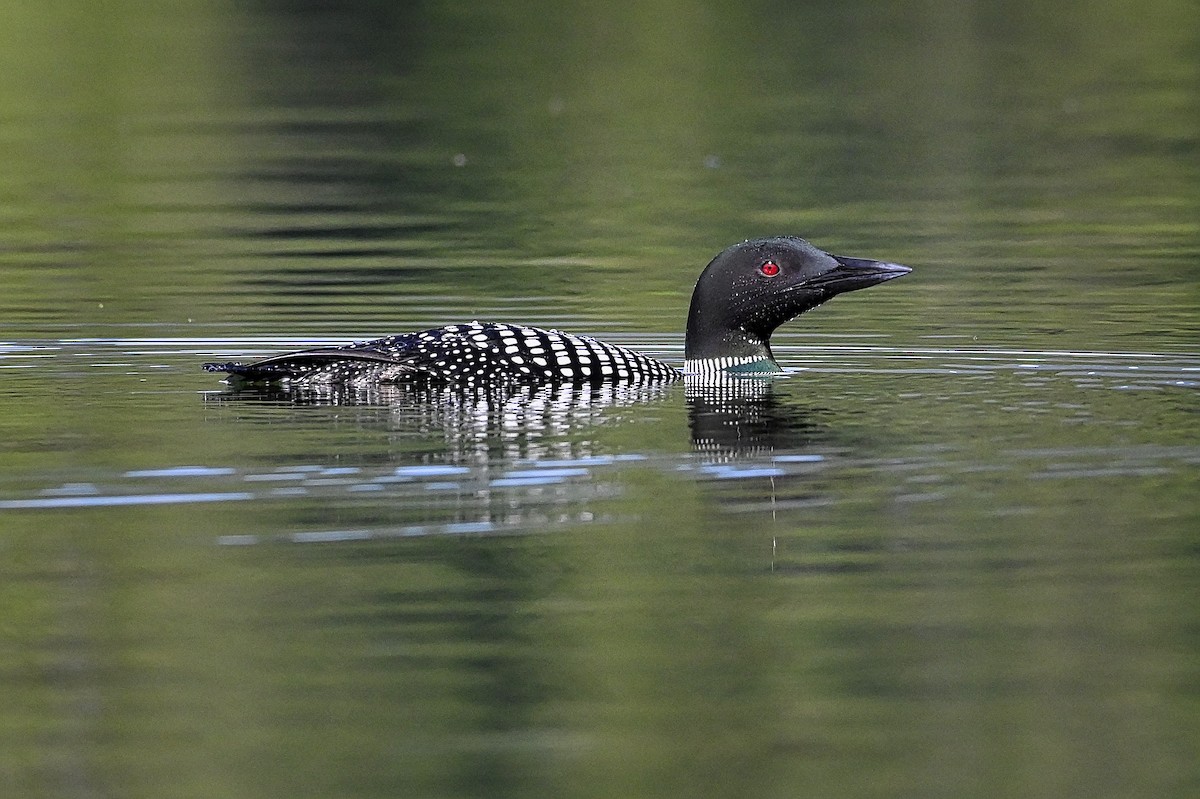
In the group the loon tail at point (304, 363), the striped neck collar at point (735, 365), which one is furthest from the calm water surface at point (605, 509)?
the striped neck collar at point (735, 365)

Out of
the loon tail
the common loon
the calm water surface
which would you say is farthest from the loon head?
the loon tail

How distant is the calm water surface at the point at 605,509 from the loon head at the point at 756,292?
314 mm

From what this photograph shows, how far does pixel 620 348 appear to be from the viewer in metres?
9.05

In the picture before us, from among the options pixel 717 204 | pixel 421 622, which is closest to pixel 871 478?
pixel 421 622

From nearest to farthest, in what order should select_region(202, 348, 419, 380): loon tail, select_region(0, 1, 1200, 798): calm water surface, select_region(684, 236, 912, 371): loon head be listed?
1. select_region(0, 1, 1200, 798): calm water surface
2. select_region(202, 348, 419, 380): loon tail
3. select_region(684, 236, 912, 371): loon head

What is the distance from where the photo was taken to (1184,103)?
894 inches

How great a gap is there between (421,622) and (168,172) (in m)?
14.2

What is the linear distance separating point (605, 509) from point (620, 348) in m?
2.67

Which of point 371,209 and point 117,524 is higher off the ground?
point 371,209

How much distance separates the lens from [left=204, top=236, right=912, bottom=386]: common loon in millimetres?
8688

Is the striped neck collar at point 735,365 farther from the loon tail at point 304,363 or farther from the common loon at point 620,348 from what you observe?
the loon tail at point 304,363

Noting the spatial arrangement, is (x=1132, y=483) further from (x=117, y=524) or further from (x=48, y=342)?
(x=48, y=342)

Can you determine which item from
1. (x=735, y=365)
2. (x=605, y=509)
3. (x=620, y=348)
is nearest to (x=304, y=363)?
(x=620, y=348)

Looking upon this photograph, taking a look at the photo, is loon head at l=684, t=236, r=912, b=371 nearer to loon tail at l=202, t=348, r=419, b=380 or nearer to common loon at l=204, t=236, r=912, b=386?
common loon at l=204, t=236, r=912, b=386
